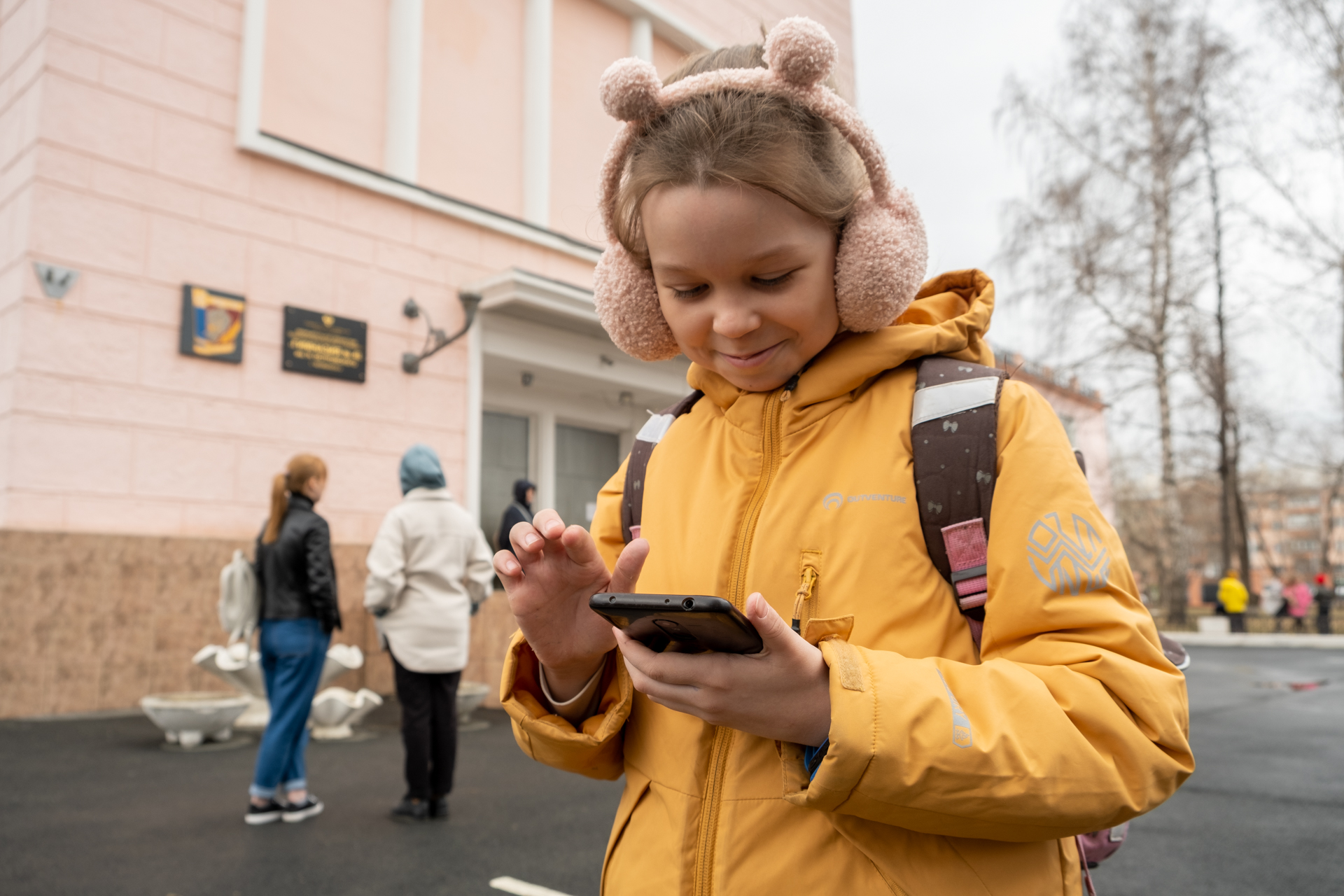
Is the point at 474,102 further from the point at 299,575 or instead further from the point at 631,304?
the point at 631,304

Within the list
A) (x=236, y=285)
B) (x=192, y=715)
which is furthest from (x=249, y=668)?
(x=236, y=285)

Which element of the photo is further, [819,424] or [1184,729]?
[819,424]

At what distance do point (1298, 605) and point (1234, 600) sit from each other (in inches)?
147

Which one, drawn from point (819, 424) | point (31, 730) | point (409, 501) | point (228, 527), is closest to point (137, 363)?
point (228, 527)

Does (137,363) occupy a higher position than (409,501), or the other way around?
(137,363)

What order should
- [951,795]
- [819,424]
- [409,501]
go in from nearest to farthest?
[951,795]
[819,424]
[409,501]

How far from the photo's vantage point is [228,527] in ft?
25.8

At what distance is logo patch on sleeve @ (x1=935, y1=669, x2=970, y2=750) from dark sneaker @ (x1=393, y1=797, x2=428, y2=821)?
438 cm

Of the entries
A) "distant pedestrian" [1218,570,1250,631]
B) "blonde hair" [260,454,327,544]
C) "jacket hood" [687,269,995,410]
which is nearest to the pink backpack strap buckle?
"jacket hood" [687,269,995,410]

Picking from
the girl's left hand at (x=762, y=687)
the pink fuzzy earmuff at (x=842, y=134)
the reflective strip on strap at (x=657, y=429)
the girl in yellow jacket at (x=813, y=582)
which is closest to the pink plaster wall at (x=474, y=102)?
the reflective strip on strap at (x=657, y=429)

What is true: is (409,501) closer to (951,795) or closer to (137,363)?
(137,363)

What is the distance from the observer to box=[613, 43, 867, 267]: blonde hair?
108 centimetres

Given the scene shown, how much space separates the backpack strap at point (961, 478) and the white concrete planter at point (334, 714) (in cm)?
658

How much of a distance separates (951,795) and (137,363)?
323 inches
